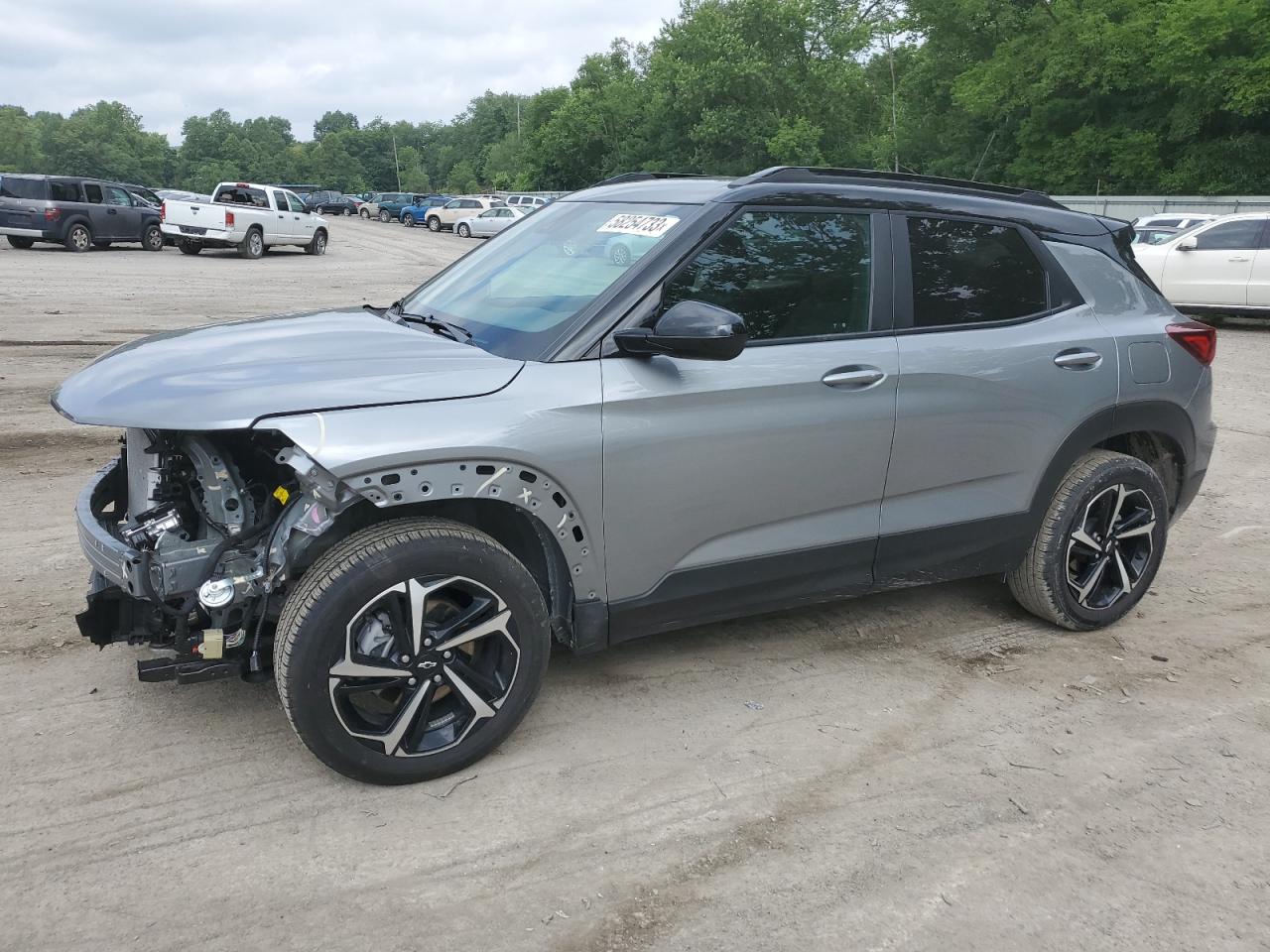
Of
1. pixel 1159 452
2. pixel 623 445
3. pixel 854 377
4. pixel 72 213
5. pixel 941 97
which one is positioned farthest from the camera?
pixel 941 97

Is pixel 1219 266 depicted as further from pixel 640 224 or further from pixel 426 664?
pixel 426 664

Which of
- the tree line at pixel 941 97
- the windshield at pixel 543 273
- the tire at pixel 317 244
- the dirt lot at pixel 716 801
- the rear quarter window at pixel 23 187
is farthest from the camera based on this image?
the tree line at pixel 941 97

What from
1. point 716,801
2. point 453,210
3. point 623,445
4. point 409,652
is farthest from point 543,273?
point 453,210

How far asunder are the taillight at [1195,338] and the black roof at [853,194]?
53cm

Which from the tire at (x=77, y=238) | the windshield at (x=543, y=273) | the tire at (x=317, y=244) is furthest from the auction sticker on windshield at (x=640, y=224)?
the tire at (x=317, y=244)

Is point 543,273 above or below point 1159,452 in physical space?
→ above

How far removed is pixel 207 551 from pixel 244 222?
971 inches

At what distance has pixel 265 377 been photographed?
298cm

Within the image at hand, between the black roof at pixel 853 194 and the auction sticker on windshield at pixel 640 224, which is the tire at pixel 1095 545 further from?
the auction sticker on windshield at pixel 640 224

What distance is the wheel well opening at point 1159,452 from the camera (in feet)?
15.0

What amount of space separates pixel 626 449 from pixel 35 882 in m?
1.99

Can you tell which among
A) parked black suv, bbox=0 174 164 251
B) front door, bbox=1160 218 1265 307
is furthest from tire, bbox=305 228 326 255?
front door, bbox=1160 218 1265 307

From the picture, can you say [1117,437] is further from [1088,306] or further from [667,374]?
[667,374]

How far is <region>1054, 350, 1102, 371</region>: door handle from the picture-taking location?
13.5 feet
